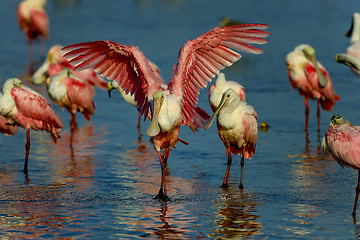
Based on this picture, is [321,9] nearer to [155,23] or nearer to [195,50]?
[155,23]

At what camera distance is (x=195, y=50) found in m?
8.48

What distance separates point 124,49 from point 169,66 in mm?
8321

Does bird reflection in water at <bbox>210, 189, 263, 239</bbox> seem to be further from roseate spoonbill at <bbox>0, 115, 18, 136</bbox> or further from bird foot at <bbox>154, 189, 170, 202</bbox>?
roseate spoonbill at <bbox>0, 115, 18, 136</bbox>

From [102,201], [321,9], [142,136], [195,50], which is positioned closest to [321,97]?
[142,136]

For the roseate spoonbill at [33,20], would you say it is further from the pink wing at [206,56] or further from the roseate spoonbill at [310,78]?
the pink wing at [206,56]

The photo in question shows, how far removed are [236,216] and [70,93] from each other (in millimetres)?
5062

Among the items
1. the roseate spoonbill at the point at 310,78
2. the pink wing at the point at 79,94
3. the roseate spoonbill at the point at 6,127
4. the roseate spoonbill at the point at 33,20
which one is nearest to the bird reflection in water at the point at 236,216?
the roseate spoonbill at the point at 6,127

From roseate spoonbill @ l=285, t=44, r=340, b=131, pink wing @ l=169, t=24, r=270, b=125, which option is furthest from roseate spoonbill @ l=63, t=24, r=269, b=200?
roseate spoonbill @ l=285, t=44, r=340, b=131

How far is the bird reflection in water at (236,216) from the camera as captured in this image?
6.85 meters

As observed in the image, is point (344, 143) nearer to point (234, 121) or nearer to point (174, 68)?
point (234, 121)

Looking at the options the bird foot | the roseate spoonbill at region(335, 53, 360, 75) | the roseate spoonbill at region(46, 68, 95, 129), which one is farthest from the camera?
the roseate spoonbill at region(46, 68, 95, 129)

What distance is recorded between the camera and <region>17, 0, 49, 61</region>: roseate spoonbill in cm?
2089

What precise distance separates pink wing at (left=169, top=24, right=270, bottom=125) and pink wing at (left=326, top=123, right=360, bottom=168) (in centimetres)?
126

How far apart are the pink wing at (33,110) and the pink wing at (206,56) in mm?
2008
